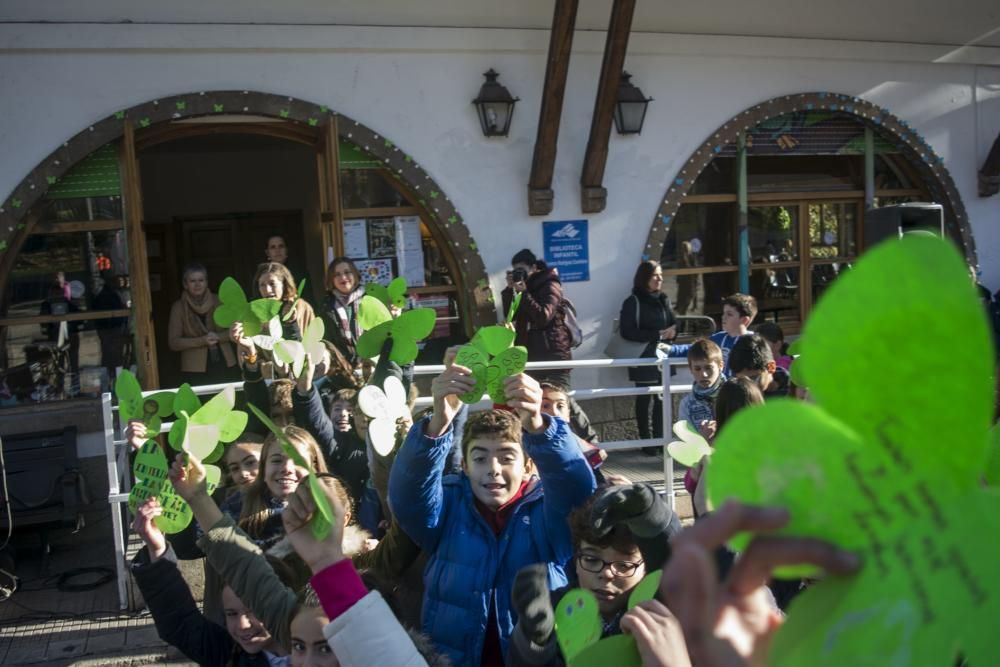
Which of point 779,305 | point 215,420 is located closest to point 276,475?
point 215,420

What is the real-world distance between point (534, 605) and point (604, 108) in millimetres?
5807

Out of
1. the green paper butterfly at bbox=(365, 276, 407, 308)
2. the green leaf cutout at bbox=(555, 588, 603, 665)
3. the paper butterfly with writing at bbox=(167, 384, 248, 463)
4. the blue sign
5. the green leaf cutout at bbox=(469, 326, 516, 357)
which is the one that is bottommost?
the green leaf cutout at bbox=(555, 588, 603, 665)

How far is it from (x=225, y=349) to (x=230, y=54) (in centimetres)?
205

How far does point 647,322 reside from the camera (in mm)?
7348

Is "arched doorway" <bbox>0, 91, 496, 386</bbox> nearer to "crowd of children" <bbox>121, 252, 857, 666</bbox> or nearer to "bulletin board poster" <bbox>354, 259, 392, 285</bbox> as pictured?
"bulletin board poster" <bbox>354, 259, 392, 285</bbox>

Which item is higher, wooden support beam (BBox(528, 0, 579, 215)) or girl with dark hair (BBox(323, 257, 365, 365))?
wooden support beam (BBox(528, 0, 579, 215))

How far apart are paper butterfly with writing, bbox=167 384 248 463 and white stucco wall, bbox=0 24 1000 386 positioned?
4.33 metres

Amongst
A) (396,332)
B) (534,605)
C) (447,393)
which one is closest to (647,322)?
(396,332)

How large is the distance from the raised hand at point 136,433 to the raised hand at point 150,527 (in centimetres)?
47

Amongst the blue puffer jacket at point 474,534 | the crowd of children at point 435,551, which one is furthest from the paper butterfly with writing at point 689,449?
the blue puffer jacket at point 474,534

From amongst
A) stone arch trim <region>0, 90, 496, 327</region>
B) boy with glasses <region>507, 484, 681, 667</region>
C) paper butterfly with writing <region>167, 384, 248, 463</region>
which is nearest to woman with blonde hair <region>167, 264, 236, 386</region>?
stone arch trim <region>0, 90, 496, 327</region>

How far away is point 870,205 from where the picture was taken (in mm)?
9125

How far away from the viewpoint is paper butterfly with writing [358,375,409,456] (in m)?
2.67

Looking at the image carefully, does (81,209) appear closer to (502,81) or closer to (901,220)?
(502,81)
